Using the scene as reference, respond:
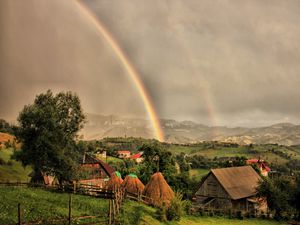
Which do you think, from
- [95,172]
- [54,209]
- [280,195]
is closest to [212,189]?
[280,195]

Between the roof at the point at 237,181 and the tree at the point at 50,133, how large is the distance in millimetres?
25666

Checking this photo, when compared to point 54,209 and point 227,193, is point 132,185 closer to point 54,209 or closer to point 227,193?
point 227,193

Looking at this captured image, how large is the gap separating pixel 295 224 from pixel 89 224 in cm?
2992

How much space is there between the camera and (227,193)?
176 feet

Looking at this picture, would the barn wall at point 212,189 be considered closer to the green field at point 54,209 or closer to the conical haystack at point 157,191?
the conical haystack at point 157,191

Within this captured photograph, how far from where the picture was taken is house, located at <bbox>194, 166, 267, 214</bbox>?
53.9 meters

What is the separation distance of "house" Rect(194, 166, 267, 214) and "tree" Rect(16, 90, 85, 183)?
24567mm

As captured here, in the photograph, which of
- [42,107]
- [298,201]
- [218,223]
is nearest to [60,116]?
[42,107]

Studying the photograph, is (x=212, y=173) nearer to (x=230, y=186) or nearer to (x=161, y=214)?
(x=230, y=186)

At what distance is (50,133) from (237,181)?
114 ft

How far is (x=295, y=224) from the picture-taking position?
4019 centimetres

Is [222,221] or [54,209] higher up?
[54,209]

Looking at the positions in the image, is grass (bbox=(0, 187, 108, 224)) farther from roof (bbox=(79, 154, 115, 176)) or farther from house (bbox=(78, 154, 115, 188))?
roof (bbox=(79, 154, 115, 176))

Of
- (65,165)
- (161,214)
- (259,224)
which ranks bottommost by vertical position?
(259,224)
